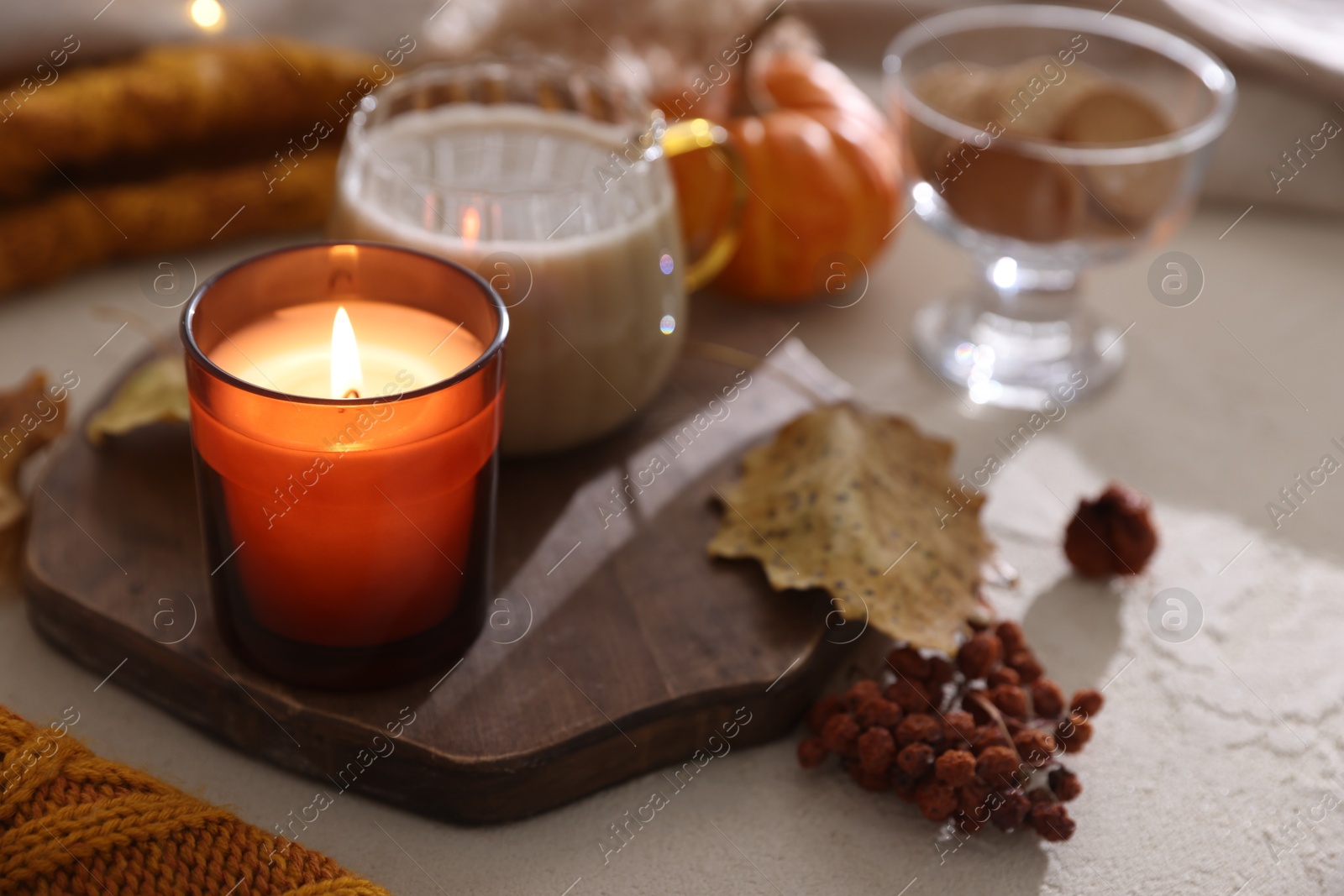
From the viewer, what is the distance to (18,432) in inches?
26.8

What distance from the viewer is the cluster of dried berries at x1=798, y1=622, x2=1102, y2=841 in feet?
1.78

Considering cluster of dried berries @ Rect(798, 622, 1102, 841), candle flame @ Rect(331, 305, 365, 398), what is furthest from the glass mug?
cluster of dried berries @ Rect(798, 622, 1102, 841)

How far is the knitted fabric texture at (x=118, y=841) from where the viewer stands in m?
0.47

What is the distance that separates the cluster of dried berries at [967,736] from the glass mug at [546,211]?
0.22 meters

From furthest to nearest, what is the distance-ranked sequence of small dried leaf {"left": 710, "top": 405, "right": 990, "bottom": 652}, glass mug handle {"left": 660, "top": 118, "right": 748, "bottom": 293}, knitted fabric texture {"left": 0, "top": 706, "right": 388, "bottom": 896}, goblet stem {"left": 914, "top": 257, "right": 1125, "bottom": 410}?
goblet stem {"left": 914, "top": 257, "right": 1125, "bottom": 410}, glass mug handle {"left": 660, "top": 118, "right": 748, "bottom": 293}, small dried leaf {"left": 710, "top": 405, "right": 990, "bottom": 652}, knitted fabric texture {"left": 0, "top": 706, "right": 388, "bottom": 896}

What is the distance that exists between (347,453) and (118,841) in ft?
0.57

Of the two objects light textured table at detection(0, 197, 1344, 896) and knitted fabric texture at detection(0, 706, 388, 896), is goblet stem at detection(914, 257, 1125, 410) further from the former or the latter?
knitted fabric texture at detection(0, 706, 388, 896)

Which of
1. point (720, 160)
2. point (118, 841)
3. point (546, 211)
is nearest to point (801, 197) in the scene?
point (720, 160)

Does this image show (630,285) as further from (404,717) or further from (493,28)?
(493,28)

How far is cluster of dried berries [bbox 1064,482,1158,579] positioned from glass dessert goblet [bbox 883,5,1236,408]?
175 millimetres

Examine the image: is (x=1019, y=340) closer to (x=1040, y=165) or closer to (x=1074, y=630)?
(x=1040, y=165)

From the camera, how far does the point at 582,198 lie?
2.10 ft

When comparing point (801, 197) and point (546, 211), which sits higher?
point (546, 211)

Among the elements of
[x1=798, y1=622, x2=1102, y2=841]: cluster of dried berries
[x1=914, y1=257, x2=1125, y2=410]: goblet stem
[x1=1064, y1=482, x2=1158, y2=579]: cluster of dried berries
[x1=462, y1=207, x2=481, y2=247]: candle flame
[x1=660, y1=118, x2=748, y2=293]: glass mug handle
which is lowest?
[x1=914, y1=257, x2=1125, y2=410]: goblet stem
